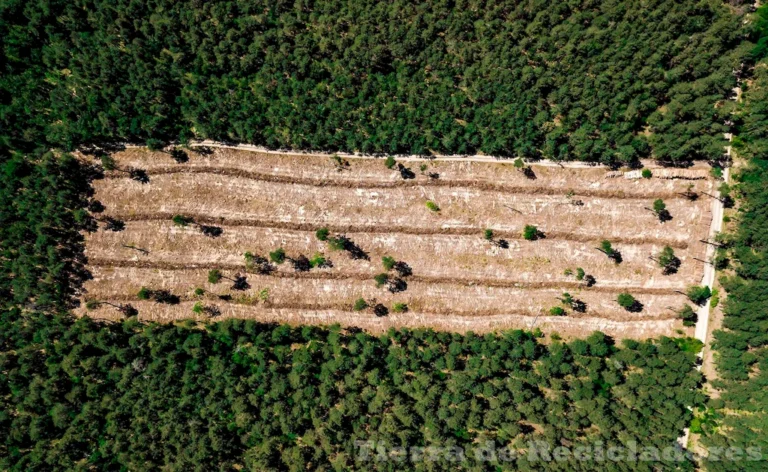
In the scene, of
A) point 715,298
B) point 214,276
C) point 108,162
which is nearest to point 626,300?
point 715,298

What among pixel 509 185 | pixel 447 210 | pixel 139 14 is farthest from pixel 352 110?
pixel 139 14

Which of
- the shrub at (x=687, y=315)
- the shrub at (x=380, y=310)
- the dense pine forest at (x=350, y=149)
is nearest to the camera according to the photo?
the dense pine forest at (x=350, y=149)

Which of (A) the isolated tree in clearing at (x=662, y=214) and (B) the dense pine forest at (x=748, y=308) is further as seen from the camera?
(A) the isolated tree in clearing at (x=662, y=214)

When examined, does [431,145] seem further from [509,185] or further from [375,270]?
[375,270]

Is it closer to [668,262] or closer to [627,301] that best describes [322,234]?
[627,301]

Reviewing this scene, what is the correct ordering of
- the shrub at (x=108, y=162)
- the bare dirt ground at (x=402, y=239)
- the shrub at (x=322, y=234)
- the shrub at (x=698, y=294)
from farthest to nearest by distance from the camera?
the bare dirt ground at (x=402, y=239) → the shrub at (x=322, y=234) → the shrub at (x=108, y=162) → the shrub at (x=698, y=294)

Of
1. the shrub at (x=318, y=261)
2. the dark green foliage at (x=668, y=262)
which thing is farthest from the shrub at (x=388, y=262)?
the dark green foliage at (x=668, y=262)

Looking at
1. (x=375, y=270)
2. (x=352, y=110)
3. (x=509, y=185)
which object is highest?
(x=352, y=110)

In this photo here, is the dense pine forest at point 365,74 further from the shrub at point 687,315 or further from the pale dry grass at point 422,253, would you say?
the shrub at point 687,315
